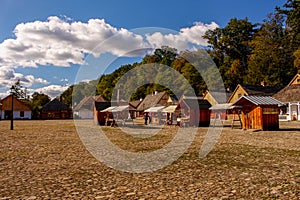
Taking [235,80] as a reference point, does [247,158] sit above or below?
below

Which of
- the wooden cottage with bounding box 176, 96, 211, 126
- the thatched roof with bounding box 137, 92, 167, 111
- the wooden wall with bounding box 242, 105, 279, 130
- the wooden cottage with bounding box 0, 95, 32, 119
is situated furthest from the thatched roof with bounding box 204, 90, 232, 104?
the wooden cottage with bounding box 0, 95, 32, 119

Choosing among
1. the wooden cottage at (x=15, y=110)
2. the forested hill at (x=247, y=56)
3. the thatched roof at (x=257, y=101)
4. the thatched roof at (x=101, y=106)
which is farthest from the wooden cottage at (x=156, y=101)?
the thatched roof at (x=257, y=101)

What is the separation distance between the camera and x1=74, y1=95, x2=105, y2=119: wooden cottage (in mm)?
75925

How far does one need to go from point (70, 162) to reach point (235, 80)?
6149 centimetres

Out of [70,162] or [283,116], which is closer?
[70,162]

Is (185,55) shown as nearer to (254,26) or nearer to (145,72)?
(254,26)

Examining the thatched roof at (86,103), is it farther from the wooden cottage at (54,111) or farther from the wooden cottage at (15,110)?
the wooden cottage at (15,110)

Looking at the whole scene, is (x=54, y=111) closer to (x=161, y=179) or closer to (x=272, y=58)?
(x=272, y=58)

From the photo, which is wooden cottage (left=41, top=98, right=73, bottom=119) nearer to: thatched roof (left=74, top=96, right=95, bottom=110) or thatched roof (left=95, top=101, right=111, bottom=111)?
thatched roof (left=74, top=96, right=95, bottom=110)

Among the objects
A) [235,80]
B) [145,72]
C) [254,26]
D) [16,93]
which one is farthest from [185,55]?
[16,93]

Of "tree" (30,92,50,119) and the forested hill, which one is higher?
the forested hill

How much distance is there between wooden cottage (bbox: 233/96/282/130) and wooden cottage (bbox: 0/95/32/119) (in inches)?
2354

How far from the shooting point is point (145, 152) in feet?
37.1

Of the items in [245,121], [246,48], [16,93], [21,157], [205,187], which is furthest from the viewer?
[16,93]
